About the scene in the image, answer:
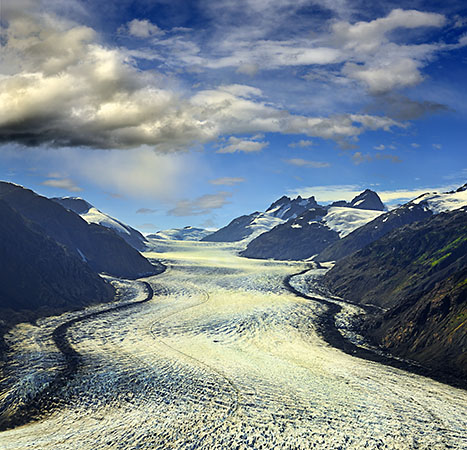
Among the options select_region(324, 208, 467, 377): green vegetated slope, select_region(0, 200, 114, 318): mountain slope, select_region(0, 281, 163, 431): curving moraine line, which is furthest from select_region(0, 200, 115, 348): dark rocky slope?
select_region(324, 208, 467, 377): green vegetated slope

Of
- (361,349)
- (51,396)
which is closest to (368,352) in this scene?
(361,349)

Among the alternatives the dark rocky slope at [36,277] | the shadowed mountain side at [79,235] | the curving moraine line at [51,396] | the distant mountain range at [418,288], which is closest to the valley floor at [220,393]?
the curving moraine line at [51,396]

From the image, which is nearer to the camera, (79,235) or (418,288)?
(418,288)

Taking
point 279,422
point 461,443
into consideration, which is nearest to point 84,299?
point 279,422

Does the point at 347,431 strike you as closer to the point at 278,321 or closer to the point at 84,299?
the point at 278,321

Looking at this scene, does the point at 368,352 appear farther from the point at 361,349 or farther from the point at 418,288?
the point at 418,288

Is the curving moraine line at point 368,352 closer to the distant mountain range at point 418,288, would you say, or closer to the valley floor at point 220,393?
the valley floor at point 220,393
